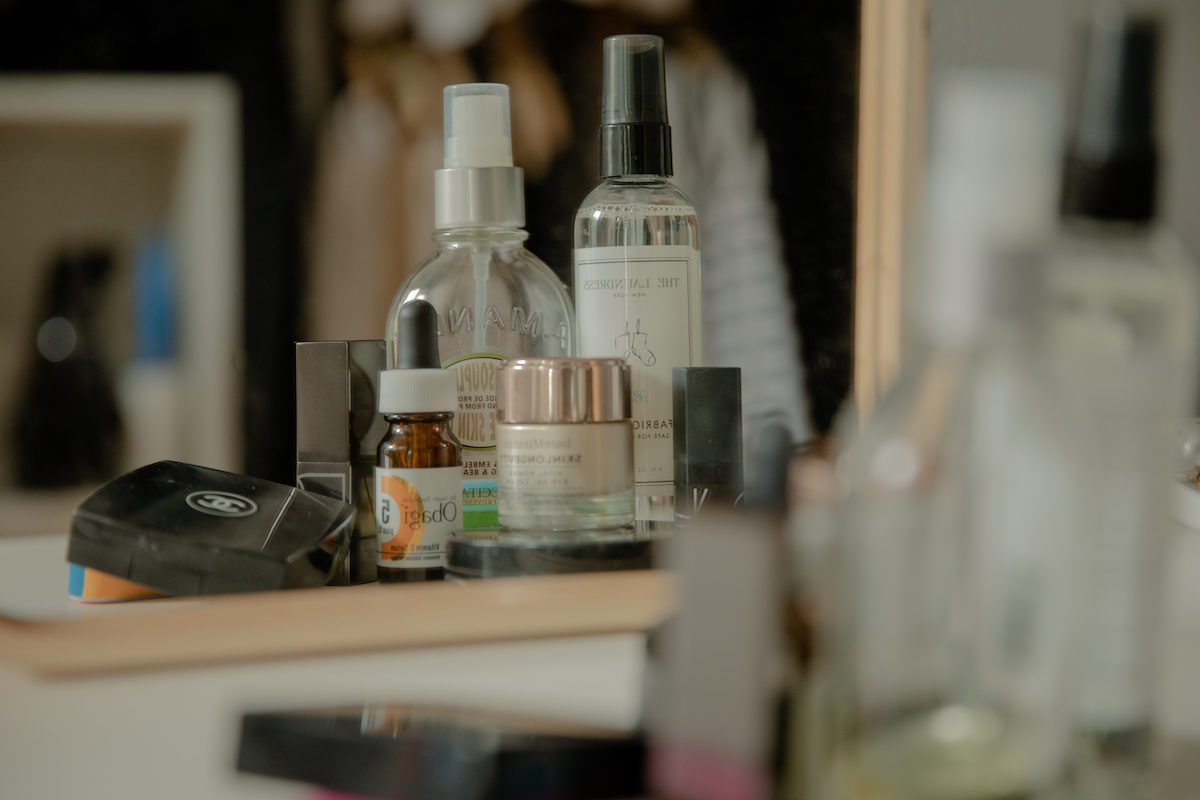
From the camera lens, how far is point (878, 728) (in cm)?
20

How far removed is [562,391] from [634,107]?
0.16 m

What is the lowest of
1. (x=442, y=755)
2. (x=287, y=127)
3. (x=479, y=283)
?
(x=442, y=755)

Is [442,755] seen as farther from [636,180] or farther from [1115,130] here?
[636,180]

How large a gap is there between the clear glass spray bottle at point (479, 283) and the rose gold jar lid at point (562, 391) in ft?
0.20

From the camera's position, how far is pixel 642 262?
49 cm

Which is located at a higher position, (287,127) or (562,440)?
(287,127)

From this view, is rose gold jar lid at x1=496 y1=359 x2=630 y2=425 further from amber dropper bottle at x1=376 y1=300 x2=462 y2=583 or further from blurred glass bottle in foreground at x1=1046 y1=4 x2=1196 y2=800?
blurred glass bottle in foreground at x1=1046 y1=4 x2=1196 y2=800

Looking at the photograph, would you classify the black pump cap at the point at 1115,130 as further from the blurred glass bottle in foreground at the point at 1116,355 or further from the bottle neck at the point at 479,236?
the bottle neck at the point at 479,236

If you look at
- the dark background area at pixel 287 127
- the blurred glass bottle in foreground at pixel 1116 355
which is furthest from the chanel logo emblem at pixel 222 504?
the dark background area at pixel 287 127

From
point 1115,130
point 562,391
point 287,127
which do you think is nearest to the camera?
point 1115,130

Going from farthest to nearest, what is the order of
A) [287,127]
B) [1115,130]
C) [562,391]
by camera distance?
[287,127] < [562,391] < [1115,130]

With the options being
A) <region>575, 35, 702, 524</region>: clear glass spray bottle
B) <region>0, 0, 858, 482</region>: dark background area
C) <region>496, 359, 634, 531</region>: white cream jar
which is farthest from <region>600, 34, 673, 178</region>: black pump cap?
<region>0, 0, 858, 482</region>: dark background area

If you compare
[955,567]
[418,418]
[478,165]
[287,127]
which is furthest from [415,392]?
[287,127]

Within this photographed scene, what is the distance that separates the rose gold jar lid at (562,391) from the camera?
42 cm
